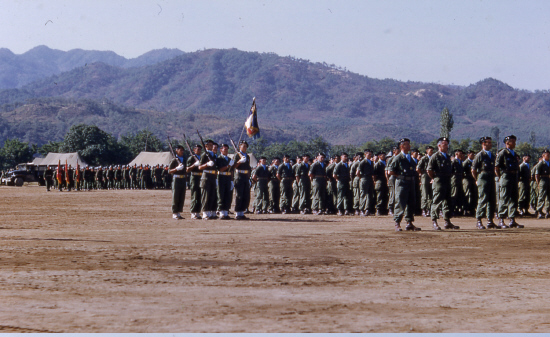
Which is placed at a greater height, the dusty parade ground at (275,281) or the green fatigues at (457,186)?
the green fatigues at (457,186)

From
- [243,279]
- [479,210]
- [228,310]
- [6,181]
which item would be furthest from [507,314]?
[6,181]

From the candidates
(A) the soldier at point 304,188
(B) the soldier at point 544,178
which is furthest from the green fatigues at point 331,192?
(B) the soldier at point 544,178

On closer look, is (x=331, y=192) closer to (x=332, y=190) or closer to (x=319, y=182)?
(x=332, y=190)

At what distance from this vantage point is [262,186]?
25422 millimetres

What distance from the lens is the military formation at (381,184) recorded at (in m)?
16.7

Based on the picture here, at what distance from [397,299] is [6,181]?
71.8m

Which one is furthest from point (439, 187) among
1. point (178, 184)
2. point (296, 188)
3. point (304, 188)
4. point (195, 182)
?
point (296, 188)

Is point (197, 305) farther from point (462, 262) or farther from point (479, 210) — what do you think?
point (479, 210)

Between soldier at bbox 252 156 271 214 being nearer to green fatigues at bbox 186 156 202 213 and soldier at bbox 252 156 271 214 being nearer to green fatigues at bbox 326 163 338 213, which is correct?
green fatigues at bbox 326 163 338 213

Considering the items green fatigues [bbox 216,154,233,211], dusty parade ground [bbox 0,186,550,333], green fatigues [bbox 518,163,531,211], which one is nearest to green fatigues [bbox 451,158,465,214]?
green fatigues [bbox 518,163,531,211]

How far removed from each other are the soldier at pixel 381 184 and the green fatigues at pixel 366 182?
0.68ft

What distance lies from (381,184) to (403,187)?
6012mm

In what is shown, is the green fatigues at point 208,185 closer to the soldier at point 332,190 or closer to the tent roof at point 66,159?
the soldier at point 332,190

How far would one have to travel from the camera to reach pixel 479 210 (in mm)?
16750
